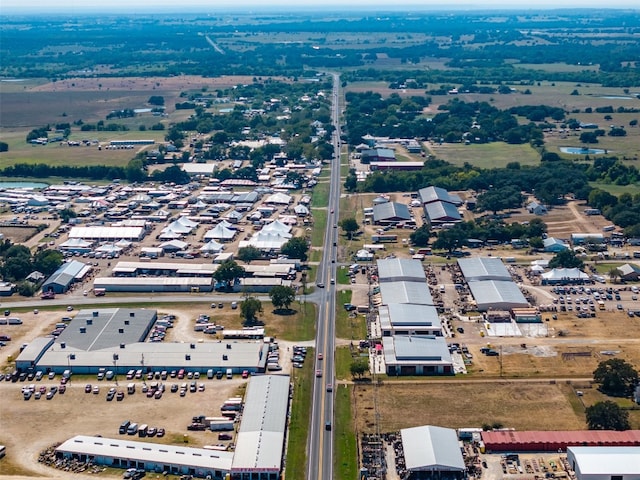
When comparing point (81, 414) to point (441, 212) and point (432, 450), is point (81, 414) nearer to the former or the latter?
point (432, 450)

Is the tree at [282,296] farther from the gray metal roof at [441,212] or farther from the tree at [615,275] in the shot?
the tree at [615,275]

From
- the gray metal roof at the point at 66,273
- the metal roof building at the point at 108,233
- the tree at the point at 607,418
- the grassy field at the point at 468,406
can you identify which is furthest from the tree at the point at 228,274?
the tree at the point at 607,418

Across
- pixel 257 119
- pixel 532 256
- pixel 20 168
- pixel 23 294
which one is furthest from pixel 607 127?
pixel 23 294

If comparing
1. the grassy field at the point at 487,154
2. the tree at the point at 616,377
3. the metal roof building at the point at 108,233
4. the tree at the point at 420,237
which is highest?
the grassy field at the point at 487,154

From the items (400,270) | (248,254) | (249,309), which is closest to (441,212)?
(400,270)

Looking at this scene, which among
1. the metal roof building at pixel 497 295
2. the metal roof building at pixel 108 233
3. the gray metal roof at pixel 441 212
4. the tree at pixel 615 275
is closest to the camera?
the metal roof building at pixel 497 295

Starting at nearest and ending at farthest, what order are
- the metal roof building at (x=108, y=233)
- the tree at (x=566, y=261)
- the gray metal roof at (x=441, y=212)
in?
the tree at (x=566, y=261) < the metal roof building at (x=108, y=233) < the gray metal roof at (x=441, y=212)

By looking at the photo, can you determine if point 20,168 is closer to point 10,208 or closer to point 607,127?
point 10,208
